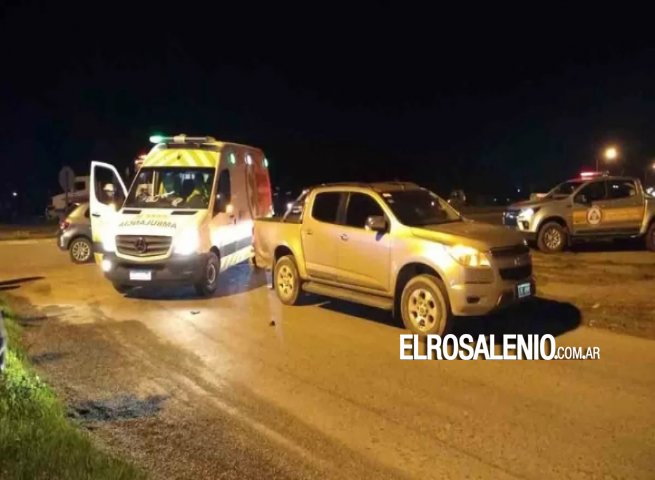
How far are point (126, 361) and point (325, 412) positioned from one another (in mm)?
2819

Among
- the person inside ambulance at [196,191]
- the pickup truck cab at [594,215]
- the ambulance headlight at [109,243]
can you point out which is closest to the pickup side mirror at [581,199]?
the pickup truck cab at [594,215]

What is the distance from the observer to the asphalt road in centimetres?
476

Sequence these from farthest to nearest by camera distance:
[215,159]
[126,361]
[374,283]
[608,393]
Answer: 1. [215,159]
2. [374,283]
3. [126,361]
4. [608,393]

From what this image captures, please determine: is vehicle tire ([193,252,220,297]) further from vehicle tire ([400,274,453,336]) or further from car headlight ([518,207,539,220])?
car headlight ([518,207,539,220])

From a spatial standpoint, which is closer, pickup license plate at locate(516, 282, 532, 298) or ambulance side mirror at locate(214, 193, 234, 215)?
pickup license plate at locate(516, 282, 532, 298)

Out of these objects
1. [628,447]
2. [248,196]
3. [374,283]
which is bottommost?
[628,447]

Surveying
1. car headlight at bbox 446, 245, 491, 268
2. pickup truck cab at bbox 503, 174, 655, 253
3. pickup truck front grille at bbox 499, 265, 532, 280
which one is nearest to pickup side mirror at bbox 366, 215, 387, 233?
car headlight at bbox 446, 245, 491, 268

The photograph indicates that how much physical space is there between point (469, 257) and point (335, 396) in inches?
102

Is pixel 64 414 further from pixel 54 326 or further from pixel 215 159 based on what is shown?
pixel 215 159

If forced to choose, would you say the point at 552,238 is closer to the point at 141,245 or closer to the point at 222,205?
the point at 222,205

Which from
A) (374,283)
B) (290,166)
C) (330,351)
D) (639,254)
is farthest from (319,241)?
(290,166)

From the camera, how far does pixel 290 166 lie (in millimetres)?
68062

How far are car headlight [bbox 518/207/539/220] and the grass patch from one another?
514 inches

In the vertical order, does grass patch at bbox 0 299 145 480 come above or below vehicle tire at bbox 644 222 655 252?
below
